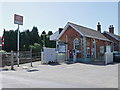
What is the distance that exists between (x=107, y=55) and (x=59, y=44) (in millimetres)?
6789

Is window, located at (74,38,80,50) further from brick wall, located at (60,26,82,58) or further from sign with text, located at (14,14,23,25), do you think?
sign with text, located at (14,14,23,25)

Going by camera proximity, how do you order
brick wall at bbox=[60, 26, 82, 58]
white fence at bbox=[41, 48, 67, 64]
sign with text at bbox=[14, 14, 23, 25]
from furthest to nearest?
1. brick wall at bbox=[60, 26, 82, 58]
2. white fence at bbox=[41, 48, 67, 64]
3. sign with text at bbox=[14, 14, 23, 25]

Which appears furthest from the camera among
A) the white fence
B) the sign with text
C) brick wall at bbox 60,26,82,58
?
brick wall at bbox 60,26,82,58

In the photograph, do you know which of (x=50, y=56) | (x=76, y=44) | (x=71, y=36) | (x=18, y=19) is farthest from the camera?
(x=71, y=36)

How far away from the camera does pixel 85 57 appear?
23.8 m

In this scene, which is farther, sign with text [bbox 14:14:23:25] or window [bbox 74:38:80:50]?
window [bbox 74:38:80:50]

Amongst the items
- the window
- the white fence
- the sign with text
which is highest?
the sign with text

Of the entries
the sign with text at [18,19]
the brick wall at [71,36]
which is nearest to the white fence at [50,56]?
the brick wall at [71,36]

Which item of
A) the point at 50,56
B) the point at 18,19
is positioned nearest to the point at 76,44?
the point at 50,56

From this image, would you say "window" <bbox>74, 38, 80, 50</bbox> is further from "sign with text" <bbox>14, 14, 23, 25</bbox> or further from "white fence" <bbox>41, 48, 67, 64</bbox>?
"sign with text" <bbox>14, 14, 23, 25</bbox>

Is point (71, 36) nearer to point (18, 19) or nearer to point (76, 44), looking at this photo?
point (76, 44)

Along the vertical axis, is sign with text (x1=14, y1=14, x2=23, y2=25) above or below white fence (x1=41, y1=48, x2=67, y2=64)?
above

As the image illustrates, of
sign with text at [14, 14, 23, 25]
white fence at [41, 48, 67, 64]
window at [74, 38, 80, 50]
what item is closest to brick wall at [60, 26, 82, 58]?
window at [74, 38, 80, 50]

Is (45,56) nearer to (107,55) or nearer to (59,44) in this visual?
(59,44)
